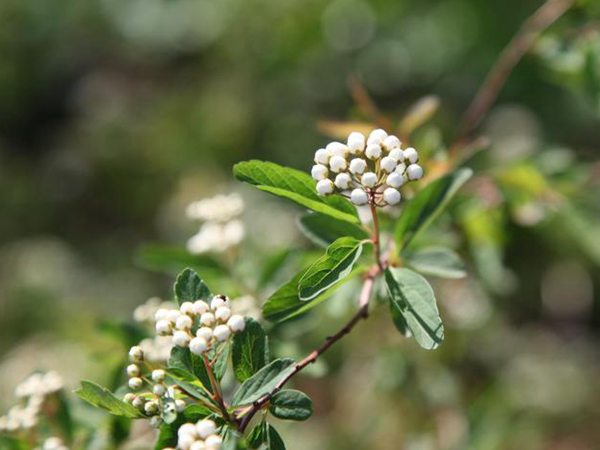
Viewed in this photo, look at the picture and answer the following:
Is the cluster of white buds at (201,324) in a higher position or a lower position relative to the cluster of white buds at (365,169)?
lower

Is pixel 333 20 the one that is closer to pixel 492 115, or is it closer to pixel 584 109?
pixel 492 115

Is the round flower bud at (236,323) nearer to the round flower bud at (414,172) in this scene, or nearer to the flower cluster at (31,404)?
the round flower bud at (414,172)

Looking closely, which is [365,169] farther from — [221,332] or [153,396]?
[153,396]

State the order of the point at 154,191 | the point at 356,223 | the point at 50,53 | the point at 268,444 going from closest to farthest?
the point at 268,444, the point at 356,223, the point at 154,191, the point at 50,53

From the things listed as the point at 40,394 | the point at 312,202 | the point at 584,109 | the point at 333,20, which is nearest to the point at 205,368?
the point at 312,202

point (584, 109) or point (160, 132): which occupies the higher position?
point (160, 132)

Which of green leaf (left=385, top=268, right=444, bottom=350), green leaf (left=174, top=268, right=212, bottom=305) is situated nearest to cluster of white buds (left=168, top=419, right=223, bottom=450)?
green leaf (left=174, top=268, right=212, bottom=305)

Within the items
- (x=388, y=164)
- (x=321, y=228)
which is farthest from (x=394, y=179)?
(x=321, y=228)

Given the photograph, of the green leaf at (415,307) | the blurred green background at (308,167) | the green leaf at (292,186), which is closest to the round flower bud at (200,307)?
the green leaf at (292,186)
